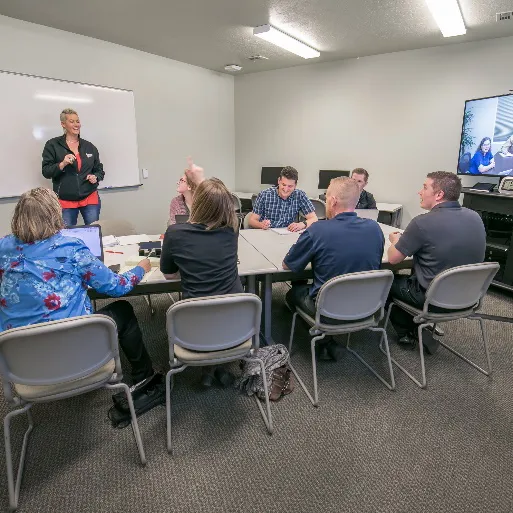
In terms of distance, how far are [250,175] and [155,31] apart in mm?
2998

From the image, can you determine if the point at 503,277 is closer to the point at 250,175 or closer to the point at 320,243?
the point at 320,243

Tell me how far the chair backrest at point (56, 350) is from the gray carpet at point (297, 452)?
20.6 inches

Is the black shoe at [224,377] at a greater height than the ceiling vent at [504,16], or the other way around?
the ceiling vent at [504,16]

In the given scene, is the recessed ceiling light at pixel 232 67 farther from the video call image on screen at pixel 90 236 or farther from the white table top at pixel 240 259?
the video call image on screen at pixel 90 236

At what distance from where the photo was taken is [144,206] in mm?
5289

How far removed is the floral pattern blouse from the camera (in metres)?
1.48

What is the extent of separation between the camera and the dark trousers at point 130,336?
1950mm

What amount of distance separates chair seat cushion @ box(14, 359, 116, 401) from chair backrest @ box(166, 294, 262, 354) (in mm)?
312

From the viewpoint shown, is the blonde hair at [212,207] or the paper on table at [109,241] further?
the paper on table at [109,241]

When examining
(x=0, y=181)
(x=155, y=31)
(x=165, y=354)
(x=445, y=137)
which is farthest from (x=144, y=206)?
(x=445, y=137)

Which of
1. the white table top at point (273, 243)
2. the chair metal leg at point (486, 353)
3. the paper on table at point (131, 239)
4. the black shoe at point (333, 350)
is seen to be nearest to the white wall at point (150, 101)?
the paper on table at point (131, 239)

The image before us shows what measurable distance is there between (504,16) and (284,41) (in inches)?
87.0

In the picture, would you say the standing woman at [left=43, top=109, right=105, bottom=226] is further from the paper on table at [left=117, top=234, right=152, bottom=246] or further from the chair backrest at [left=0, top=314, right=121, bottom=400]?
the chair backrest at [left=0, top=314, right=121, bottom=400]

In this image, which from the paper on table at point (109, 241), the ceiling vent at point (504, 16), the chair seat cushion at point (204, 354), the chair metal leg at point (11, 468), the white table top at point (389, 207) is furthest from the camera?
the white table top at point (389, 207)
